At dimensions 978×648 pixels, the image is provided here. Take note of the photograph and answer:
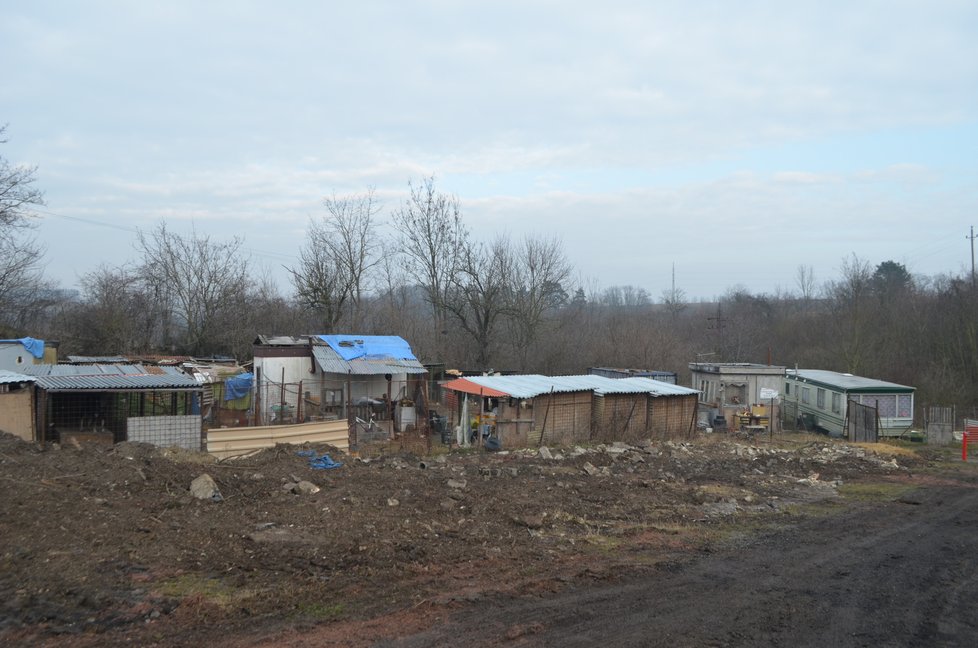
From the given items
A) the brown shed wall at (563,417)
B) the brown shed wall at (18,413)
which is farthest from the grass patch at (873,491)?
the brown shed wall at (18,413)

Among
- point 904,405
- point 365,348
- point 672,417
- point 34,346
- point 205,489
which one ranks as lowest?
point 672,417

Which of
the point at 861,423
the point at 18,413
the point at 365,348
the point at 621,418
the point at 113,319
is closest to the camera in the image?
the point at 18,413

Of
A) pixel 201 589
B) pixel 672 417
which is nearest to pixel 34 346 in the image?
pixel 201 589

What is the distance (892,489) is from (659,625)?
41.5 ft

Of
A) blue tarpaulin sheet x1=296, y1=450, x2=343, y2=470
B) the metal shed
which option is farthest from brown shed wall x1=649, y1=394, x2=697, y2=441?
the metal shed

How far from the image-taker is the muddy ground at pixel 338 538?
6.70 metres

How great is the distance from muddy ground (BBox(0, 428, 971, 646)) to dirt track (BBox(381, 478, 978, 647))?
12 cm

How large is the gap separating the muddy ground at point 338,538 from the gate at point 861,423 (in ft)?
38.8

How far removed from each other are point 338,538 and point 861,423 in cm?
2567

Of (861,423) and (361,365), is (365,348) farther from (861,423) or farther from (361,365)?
(861,423)

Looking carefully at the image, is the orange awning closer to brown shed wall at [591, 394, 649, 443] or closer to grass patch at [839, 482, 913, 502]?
brown shed wall at [591, 394, 649, 443]

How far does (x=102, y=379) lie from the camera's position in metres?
17.7

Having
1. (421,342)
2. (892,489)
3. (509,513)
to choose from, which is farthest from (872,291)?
(509,513)

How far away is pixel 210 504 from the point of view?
10594 millimetres
